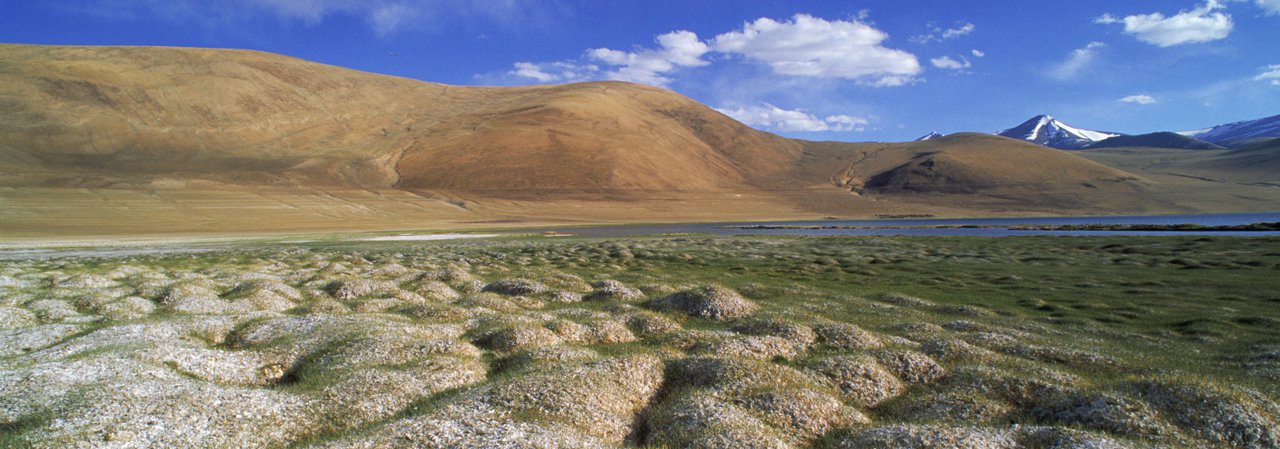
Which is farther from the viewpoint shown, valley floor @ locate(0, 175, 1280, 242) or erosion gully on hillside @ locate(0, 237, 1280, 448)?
valley floor @ locate(0, 175, 1280, 242)

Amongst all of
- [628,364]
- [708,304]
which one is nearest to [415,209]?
[708,304]

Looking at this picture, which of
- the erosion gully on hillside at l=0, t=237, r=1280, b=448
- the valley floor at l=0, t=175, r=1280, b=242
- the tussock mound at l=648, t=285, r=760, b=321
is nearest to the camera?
the erosion gully on hillside at l=0, t=237, r=1280, b=448

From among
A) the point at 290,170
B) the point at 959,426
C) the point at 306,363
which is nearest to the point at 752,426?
the point at 959,426

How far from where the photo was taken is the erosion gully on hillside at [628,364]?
37.9ft

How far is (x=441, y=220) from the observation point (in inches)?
5645

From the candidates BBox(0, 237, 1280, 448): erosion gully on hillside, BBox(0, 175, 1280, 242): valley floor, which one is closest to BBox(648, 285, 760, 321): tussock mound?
BBox(0, 237, 1280, 448): erosion gully on hillside

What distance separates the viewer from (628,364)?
1589 centimetres

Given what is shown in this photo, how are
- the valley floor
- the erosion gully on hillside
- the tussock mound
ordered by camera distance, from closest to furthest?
the erosion gully on hillside
the tussock mound
the valley floor

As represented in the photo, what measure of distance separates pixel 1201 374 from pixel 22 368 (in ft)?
99.1

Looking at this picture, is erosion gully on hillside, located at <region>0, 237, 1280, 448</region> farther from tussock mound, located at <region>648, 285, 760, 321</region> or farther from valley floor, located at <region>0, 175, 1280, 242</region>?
valley floor, located at <region>0, 175, 1280, 242</region>

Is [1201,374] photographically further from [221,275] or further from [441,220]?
A: [441,220]

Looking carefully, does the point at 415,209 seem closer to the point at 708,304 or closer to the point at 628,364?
the point at 708,304

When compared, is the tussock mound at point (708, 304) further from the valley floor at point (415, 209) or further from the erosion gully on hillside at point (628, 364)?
the valley floor at point (415, 209)

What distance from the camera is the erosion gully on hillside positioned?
37.9 ft
